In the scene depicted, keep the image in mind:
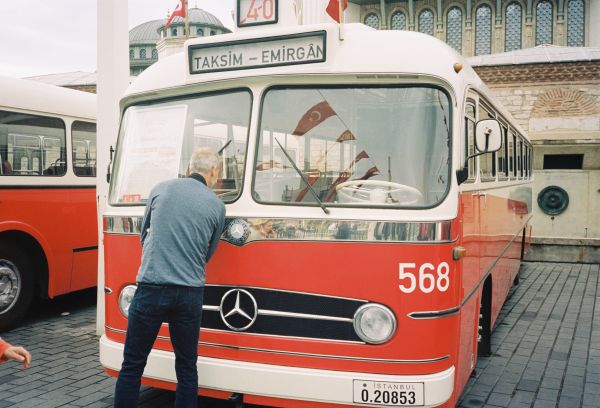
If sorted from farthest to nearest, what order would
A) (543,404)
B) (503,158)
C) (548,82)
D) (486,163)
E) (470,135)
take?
(548,82) < (503,158) < (486,163) < (543,404) < (470,135)

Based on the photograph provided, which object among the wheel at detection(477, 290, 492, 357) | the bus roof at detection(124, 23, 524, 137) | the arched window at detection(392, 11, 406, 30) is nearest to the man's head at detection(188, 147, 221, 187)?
the bus roof at detection(124, 23, 524, 137)

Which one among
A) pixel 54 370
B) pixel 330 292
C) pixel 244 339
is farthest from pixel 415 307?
pixel 54 370

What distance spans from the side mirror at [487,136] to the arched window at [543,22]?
35.6m

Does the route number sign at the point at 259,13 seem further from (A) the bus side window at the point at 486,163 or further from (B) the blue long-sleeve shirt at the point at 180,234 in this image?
(A) the bus side window at the point at 486,163

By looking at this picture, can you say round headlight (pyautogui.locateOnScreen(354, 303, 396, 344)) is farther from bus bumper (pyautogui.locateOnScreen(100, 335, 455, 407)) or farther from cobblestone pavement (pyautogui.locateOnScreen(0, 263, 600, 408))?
cobblestone pavement (pyautogui.locateOnScreen(0, 263, 600, 408))

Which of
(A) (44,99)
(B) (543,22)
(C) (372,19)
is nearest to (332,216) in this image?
(A) (44,99)

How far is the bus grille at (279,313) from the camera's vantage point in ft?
12.9

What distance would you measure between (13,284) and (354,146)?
5.25 meters

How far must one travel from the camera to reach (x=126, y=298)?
454 cm

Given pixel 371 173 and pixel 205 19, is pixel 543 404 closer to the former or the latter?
pixel 371 173

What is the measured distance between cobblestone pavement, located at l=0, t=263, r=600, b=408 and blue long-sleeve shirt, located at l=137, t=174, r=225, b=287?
1.54 m

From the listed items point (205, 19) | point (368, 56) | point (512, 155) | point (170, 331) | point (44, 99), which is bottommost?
point (170, 331)

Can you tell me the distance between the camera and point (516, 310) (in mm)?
9195

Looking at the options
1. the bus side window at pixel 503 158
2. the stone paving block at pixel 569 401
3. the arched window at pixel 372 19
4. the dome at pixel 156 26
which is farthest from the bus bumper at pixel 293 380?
the dome at pixel 156 26
